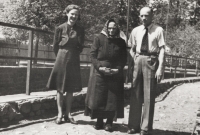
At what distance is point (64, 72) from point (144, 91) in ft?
4.27

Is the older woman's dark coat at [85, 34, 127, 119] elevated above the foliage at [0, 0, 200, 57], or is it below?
below

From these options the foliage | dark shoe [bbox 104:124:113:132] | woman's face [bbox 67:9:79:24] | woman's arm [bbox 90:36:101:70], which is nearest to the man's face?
woman's arm [bbox 90:36:101:70]

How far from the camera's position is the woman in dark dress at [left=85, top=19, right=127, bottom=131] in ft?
15.4

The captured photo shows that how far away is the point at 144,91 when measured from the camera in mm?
4730

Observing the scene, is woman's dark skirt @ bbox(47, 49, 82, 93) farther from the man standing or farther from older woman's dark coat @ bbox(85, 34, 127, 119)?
the man standing

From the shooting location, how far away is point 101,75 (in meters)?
4.77

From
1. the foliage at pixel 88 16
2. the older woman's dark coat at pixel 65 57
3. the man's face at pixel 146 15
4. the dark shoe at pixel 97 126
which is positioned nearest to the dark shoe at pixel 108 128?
the dark shoe at pixel 97 126

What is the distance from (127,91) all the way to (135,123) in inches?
143

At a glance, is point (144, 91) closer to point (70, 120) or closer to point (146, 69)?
point (146, 69)

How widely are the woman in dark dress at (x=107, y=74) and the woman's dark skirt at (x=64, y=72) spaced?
1.27ft

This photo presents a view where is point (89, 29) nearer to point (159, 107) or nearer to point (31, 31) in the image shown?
point (159, 107)

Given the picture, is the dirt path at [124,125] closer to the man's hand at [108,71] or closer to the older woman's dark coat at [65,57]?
the older woman's dark coat at [65,57]

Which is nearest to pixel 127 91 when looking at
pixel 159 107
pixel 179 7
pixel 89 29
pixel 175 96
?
pixel 159 107

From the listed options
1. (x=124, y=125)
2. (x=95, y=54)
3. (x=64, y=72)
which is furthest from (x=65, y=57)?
(x=124, y=125)
